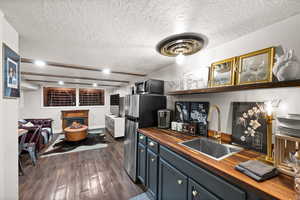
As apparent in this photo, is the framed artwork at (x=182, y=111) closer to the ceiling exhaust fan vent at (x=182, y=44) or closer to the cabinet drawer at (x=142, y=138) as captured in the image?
the cabinet drawer at (x=142, y=138)

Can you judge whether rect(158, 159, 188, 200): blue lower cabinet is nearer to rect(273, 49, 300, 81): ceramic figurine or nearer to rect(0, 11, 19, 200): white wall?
rect(273, 49, 300, 81): ceramic figurine

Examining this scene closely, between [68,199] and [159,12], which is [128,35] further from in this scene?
[68,199]

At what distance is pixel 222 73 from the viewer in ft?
4.87

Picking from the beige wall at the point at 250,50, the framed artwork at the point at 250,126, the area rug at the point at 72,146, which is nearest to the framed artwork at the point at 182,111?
the beige wall at the point at 250,50

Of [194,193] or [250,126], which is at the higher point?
[250,126]

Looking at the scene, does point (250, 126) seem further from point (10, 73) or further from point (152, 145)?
point (10, 73)

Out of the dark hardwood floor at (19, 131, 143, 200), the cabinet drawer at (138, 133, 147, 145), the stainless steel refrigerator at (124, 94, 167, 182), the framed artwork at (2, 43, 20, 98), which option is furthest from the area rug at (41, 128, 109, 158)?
the framed artwork at (2, 43, 20, 98)

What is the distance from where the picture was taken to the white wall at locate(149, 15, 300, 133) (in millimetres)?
1036

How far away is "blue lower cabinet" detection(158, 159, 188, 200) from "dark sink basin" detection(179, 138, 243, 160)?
0.33 m

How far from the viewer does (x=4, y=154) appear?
110 cm

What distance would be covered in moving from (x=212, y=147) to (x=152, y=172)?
2.96 ft

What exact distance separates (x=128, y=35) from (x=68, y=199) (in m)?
2.43

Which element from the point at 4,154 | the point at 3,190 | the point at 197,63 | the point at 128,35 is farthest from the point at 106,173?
the point at 197,63

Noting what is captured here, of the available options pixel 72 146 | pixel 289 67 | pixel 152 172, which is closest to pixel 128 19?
pixel 289 67
